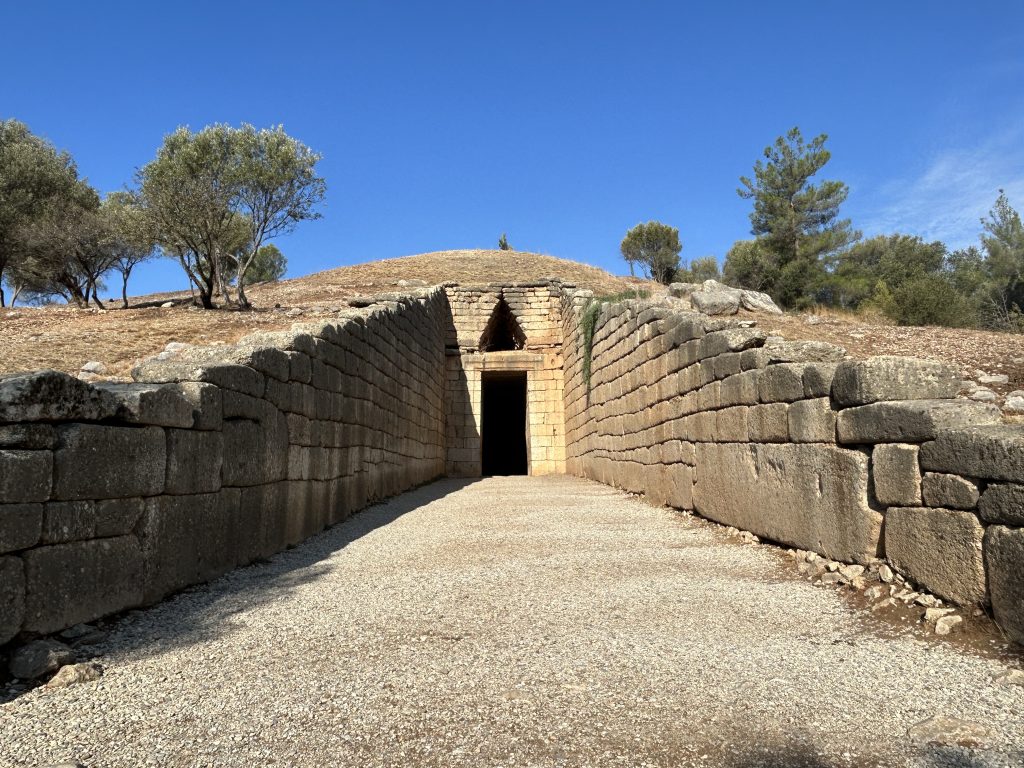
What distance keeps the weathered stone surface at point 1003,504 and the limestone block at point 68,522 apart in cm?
466

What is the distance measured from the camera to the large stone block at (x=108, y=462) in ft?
10.9

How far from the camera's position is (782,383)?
5371mm

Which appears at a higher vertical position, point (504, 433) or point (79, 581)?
point (504, 433)

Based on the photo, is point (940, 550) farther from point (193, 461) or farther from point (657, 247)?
point (657, 247)

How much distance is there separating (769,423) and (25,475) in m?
5.17

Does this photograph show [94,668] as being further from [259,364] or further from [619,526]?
[619,526]

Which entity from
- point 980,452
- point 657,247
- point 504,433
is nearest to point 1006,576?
point 980,452

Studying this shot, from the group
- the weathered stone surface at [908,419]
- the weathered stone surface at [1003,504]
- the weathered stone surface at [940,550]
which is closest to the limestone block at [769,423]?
the weathered stone surface at [908,419]

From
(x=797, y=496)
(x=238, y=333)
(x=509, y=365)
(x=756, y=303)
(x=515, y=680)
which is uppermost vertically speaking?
(x=756, y=303)

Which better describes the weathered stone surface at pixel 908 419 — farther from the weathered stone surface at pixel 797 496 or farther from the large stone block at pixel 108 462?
the large stone block at pixel 108 462

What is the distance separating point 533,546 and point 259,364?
2.93 meters

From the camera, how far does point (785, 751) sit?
7.35 feet

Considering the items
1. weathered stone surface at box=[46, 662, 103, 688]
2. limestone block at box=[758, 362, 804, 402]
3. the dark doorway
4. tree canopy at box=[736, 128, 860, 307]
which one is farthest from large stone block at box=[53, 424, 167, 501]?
tree canopy at box=[736, 128, 860, 307]

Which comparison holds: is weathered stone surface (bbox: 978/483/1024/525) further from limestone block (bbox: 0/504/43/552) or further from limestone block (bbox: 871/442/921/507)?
limestone block (bbox: 0/504/43/552)
